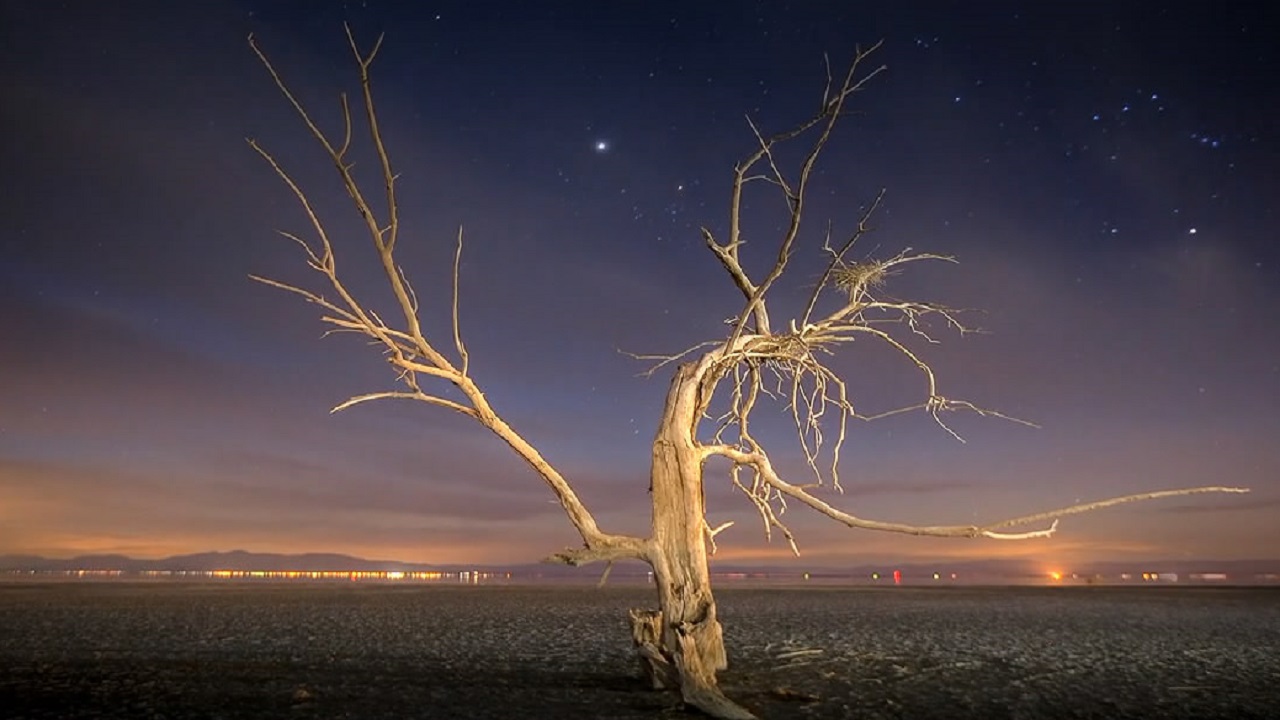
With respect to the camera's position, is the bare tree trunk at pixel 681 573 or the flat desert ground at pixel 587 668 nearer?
the bare tree trunk at pixel 681 573

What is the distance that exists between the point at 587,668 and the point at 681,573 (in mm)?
4828

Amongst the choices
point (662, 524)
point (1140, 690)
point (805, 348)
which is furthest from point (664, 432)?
point (1140, 690)

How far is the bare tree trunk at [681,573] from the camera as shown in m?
9.73

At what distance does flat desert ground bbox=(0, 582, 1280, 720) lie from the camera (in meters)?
10.4

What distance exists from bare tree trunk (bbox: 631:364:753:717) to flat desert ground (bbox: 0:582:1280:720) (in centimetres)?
48

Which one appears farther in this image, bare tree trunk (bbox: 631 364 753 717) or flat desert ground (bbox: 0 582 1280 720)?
flat desert ground (bbox: 0 582 1280 720)

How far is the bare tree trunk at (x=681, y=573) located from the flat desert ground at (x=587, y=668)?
0.48m

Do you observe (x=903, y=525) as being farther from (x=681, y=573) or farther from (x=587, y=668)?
(x=587, y=668)

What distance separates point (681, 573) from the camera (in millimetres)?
10086

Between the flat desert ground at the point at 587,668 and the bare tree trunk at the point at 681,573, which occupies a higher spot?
the bare tree trunk at the point at 681,573

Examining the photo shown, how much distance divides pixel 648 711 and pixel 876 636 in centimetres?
1225

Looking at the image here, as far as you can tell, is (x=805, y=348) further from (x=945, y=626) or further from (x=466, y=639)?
(x=945, y=626)

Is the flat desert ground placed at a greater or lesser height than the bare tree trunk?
lesser

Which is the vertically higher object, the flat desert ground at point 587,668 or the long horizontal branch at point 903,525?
the long horizontal branch at point 903,525
